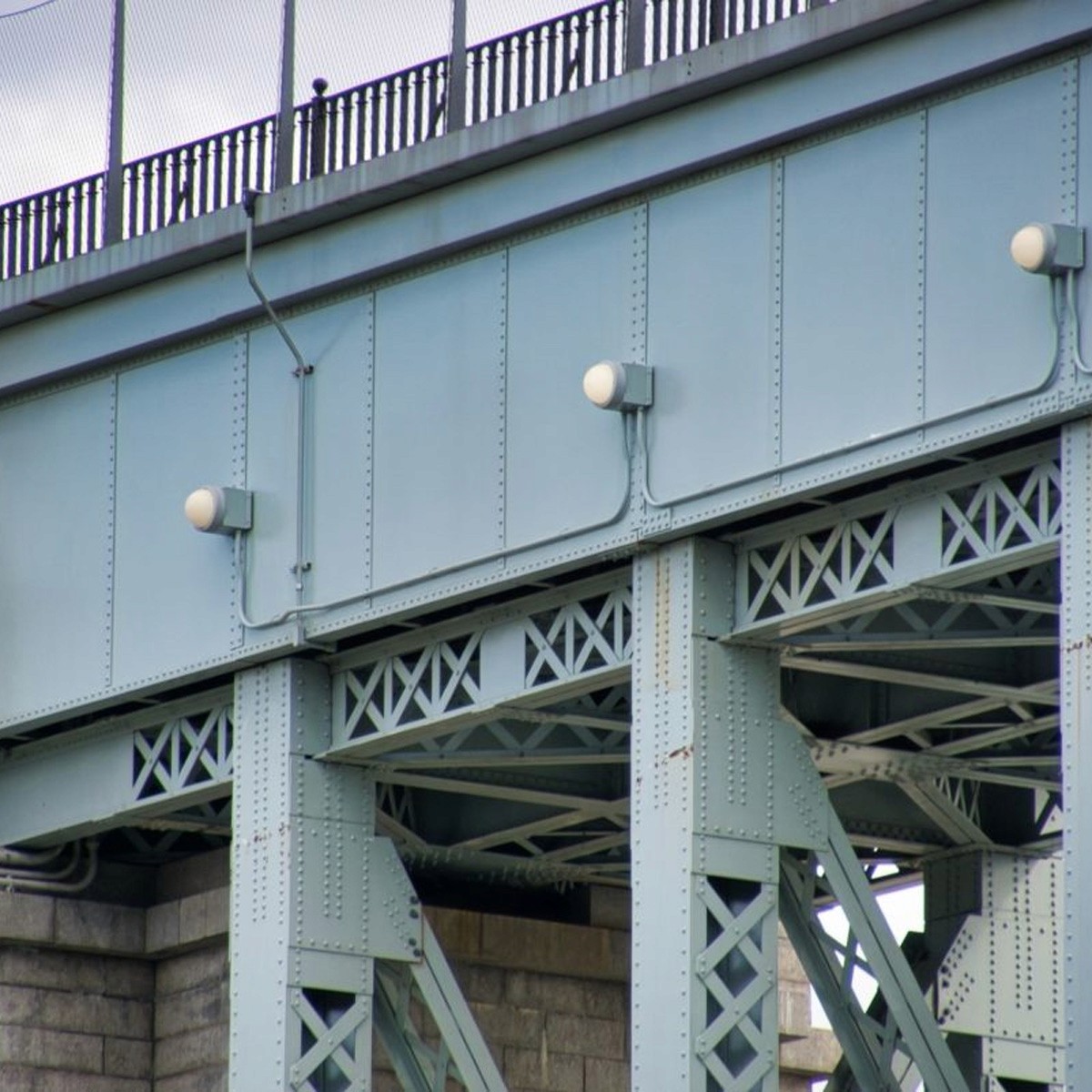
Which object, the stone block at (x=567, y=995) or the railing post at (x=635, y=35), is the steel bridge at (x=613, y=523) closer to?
the railing post at (x=635, y=35)

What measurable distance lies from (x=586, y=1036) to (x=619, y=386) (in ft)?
35.5

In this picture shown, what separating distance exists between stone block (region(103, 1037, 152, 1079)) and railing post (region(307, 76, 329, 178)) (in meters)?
9.17

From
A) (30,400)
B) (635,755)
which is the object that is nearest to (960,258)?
(635,755)

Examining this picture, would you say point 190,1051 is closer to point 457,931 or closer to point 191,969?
point 191,969

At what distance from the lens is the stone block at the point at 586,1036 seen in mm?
37188

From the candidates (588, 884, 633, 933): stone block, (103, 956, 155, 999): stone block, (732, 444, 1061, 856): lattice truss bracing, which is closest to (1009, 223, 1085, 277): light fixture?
(732, 444, 1061, 856): lattice truss bracing

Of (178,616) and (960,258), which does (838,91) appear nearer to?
(960,258)

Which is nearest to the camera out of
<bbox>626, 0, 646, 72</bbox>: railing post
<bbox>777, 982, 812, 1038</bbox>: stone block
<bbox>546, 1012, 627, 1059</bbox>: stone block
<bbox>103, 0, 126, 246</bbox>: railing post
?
<bbox>626, 0, 646, 72</bbox>: railing post

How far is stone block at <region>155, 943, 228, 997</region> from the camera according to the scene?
3612cm

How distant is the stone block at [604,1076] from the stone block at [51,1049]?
4524 mm

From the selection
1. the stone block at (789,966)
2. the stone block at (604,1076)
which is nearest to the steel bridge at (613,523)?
the stone block at (604,1076)

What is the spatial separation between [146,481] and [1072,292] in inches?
378

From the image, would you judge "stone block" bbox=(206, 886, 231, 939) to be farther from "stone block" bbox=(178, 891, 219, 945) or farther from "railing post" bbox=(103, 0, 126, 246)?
"railing post" bbox=(103, 0, 126, 246)

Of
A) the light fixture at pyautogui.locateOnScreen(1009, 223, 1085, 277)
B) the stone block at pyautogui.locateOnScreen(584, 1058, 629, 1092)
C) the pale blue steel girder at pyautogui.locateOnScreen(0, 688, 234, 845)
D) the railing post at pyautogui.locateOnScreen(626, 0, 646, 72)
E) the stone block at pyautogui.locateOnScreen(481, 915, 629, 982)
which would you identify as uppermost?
the railing post at pyautogui.locateOnScreen(626, 0, 646, 72)
